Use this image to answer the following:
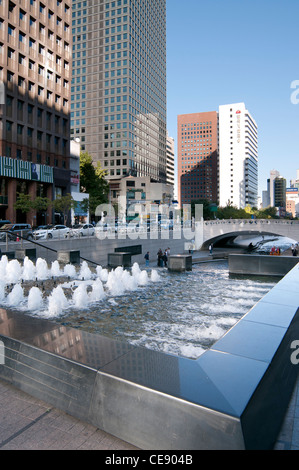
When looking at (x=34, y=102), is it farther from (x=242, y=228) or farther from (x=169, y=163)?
(x=169, y=163)

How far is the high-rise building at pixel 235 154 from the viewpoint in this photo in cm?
17425

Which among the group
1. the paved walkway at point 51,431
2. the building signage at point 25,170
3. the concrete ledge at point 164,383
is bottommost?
the paved walkway at point 51,431

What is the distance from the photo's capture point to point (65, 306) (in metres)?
10.6

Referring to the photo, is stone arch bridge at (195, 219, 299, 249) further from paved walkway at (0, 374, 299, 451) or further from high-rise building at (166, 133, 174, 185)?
high-rise building at (166, 133, 174, 185)

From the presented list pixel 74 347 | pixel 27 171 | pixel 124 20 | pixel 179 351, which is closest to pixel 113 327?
pixel 179 351

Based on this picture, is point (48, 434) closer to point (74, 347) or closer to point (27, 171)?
point (74, 347)

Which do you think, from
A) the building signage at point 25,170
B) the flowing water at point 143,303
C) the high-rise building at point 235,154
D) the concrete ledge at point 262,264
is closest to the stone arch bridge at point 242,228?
the building signage at point 25,170

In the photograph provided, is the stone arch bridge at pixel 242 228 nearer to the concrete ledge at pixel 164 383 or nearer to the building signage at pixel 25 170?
the building signage at pixel 25 170

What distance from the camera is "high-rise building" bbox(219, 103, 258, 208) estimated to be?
572 feet

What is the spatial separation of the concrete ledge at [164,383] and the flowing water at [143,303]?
2.31 m

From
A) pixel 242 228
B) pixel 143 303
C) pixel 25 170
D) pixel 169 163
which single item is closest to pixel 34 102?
pixel 25 170

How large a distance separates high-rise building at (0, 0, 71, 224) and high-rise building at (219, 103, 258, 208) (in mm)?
133544

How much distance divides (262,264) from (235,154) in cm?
17076

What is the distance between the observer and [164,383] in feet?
11.4
